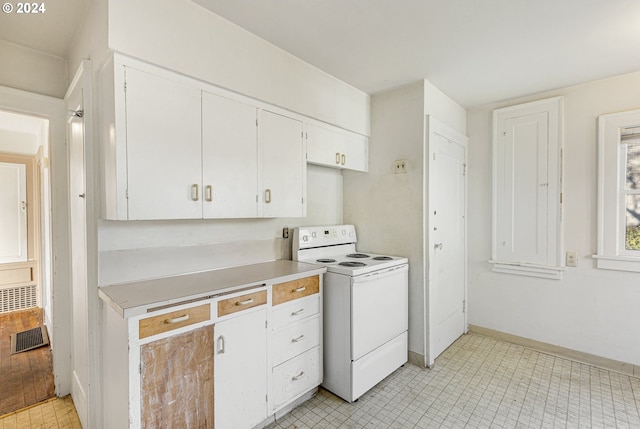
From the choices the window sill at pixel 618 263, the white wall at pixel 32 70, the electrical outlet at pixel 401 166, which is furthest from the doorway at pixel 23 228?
the window sill at pixel 618 263

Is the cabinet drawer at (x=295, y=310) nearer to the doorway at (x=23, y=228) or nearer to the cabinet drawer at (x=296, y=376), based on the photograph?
the cabinet drawer at (x=296, y=376)

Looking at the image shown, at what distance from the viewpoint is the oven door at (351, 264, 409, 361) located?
2182mm

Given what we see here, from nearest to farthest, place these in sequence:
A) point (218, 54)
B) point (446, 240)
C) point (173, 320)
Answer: point (173, 320), point (218, 54), point (446, 240)

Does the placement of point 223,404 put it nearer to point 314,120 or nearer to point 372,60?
point 314,120

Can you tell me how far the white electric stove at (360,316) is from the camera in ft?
7.14

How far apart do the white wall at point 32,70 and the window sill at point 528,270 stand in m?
4.11

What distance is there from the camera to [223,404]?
166cm

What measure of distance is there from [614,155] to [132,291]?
147 inches

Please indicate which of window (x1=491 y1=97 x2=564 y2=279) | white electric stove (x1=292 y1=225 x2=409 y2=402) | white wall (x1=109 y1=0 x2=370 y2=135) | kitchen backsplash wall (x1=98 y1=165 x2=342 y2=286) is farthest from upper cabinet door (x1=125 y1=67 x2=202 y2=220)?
window (x1=491 y1=97 x2=564 y2=279)

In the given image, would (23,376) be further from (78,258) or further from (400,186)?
(400,186)

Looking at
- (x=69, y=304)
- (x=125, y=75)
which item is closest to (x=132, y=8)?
(x=125, y=75)

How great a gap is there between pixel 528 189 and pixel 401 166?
4.40 ft

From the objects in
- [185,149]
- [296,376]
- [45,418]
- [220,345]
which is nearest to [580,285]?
[296,376]

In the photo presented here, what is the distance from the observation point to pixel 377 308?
2.36m
